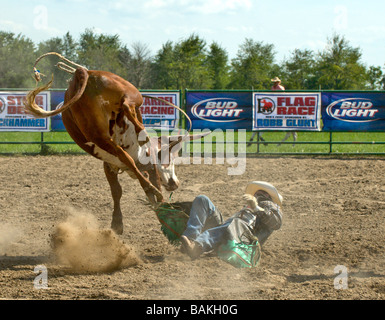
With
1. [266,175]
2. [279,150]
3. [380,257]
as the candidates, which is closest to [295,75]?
[279,150]

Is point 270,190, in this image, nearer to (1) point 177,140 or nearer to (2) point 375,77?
(1) point 177,140

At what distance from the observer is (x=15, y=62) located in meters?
43.7

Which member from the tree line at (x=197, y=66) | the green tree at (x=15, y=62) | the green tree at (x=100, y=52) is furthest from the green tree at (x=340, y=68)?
the green tree at (x=15, y=62)

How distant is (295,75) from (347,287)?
1527 inches

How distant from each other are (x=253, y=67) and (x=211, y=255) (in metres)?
38.0

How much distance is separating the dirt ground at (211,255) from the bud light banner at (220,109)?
2.22 m

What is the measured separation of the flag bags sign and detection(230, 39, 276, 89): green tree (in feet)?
88.0

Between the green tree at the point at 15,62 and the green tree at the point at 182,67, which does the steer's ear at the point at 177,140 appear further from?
the green tree at the point at 15,62

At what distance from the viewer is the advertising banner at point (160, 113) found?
12.8 m

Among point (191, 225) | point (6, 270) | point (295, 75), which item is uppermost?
point (295, 75)

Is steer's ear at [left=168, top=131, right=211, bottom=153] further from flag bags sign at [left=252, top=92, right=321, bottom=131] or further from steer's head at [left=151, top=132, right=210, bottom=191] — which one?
flag bags sign at [left=252, top=92, right=321, bottom=131]

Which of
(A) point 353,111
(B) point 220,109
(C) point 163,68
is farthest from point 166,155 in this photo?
(C) point 163,68

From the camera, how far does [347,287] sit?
4.00m
